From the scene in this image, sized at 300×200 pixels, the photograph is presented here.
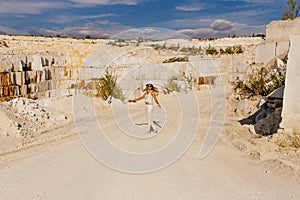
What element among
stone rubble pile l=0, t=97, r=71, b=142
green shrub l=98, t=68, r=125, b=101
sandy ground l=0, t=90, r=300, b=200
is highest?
green shrub l=98, t=68, r=125, b=101

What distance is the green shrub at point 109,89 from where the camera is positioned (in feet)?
36.3

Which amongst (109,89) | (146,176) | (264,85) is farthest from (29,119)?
(264,85)

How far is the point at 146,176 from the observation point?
4.30m

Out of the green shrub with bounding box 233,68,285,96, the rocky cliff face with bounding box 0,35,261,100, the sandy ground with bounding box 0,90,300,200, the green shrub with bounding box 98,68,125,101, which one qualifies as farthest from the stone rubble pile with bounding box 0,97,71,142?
the green shrub with bounding box 233,68,285,96

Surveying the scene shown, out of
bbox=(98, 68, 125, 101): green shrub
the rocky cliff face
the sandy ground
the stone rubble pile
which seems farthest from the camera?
bbox=(98, 68, 125, 101): green shrub

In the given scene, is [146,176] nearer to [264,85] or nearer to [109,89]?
[264,85]

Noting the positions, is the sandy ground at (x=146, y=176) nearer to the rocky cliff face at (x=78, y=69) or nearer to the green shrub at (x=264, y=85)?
the green shrub at (x=264, y=85)

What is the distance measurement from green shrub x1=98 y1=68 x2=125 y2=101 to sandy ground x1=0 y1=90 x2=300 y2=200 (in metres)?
4.95

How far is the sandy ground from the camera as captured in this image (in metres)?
3.75

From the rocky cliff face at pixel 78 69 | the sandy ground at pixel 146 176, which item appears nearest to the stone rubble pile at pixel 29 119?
the sandy ground at pixel 146 176

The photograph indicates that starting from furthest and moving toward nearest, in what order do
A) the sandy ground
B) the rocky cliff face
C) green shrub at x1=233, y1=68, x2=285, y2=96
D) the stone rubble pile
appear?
the rocky cliff face
green shrub at x1=233, y1=68, x2=285, y2=96
the stone rubble pile
the sandy ground

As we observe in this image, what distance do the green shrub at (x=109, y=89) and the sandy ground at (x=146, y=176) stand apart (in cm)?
495

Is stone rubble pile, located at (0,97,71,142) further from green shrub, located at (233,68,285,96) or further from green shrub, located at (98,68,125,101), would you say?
green shrub, located at (233,68,285,96)

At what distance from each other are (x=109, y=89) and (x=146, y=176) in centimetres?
722
